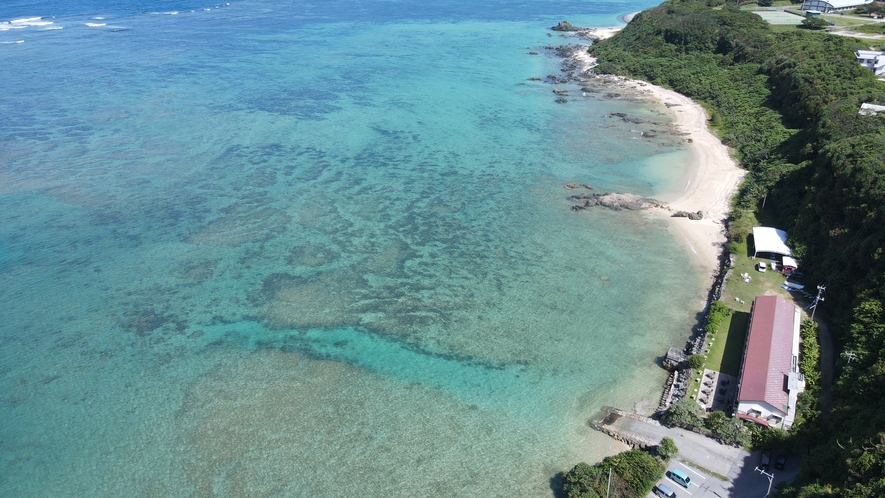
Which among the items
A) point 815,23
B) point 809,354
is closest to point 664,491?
point 809,354

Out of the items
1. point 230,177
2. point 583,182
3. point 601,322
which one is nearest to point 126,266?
point 230,177

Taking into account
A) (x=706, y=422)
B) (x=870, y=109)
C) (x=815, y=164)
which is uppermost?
(x=870, y=109)

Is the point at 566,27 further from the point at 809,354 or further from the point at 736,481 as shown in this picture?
the point at 736,481

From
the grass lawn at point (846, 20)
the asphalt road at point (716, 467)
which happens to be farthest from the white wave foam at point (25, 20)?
the grass lawn at point (846, 20)

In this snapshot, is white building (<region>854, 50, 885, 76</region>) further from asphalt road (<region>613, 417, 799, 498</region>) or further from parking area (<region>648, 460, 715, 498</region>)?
parking area (<region>648, 460, 715, 498</region>)

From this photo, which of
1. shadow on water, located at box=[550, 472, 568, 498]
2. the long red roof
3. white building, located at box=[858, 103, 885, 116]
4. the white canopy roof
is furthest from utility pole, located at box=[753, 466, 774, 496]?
white building, located at box=[858, 103, 885, 116]

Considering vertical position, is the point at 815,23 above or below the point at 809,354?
above
